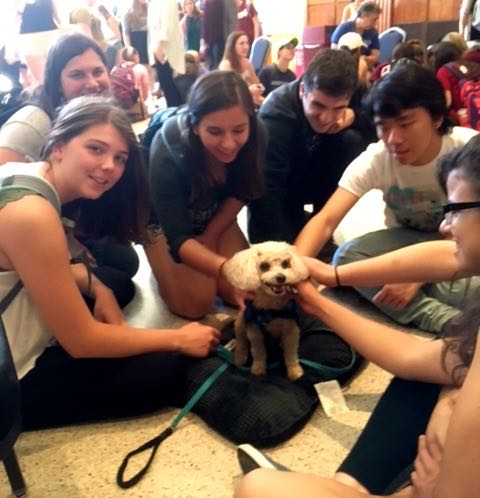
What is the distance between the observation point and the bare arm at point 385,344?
108 cm

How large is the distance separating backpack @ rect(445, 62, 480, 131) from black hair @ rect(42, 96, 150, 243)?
2066 mm

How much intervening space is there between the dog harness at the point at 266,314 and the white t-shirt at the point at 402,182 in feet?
1.74

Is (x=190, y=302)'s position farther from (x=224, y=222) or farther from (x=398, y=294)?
(x=398, y=294)

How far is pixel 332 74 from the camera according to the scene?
1802mm

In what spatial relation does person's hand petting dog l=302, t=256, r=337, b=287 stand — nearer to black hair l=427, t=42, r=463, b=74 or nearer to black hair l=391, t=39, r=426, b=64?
black hair l=391, t=39, r=426, b=64

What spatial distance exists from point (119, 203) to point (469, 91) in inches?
89.5

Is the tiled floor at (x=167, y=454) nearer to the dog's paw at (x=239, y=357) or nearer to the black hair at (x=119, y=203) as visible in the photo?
the dog's paw at (x=239, y=357)

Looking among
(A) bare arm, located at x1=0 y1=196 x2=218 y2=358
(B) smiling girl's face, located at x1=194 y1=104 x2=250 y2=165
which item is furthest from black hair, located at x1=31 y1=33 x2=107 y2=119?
(A) bare arm, located at x1=0 y1=196 x2=218 y2=358

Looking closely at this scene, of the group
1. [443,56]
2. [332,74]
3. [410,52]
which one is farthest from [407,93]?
[443,56]

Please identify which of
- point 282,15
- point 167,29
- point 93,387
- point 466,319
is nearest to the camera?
point 466,319

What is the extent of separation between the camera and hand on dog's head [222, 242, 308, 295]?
138cm

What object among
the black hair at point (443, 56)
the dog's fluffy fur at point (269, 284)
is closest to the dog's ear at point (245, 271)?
the dog's fluffy fur at point (269, 284)

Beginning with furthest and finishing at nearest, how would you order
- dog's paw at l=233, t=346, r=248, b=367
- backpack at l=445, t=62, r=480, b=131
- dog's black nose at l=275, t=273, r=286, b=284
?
backpack at l=445, t=62, r=480, b=131 < dog's paw at l=233, t=346, r=248, b=367 < dog's black nose at l=275, t=273, r=286, b=284

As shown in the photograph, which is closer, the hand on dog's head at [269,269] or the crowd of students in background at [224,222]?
the crowd of students in background at [224,222]
